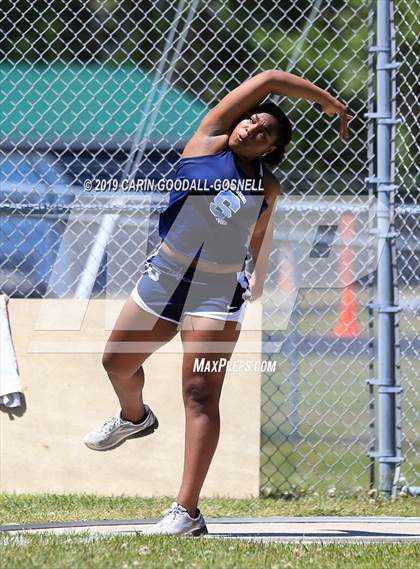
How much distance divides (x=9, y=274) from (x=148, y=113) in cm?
129

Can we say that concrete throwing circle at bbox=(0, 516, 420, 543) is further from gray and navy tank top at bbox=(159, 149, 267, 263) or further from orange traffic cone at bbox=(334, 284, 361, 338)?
orange traffic cone at bbox=(334, 284, 361, 338)

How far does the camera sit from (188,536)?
16.0 feet

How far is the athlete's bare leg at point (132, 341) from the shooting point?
16.5ft

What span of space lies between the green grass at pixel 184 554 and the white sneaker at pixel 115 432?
2.05ft

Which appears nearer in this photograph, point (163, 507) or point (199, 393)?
point (199, 393)

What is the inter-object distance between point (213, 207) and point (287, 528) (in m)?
1.59

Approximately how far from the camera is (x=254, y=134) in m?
4.89

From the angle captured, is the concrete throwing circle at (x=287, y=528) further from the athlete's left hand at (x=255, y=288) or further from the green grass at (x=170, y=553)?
the athlete's left hand at (x=255, y=288)

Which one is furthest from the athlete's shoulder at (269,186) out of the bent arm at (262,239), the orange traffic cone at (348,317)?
the orange traffic cone at (348,317)

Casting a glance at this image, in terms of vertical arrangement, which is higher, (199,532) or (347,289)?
(347,289)

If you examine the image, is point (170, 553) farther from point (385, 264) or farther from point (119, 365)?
point (385, 264)

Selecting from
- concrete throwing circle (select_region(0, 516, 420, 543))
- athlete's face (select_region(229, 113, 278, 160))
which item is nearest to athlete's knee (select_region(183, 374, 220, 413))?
concrete throwing circle (select_region(0, 516, 420, 543))

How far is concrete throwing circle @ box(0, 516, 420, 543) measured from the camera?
5.09 m

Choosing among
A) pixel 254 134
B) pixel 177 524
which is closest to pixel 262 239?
pixel 254 134
